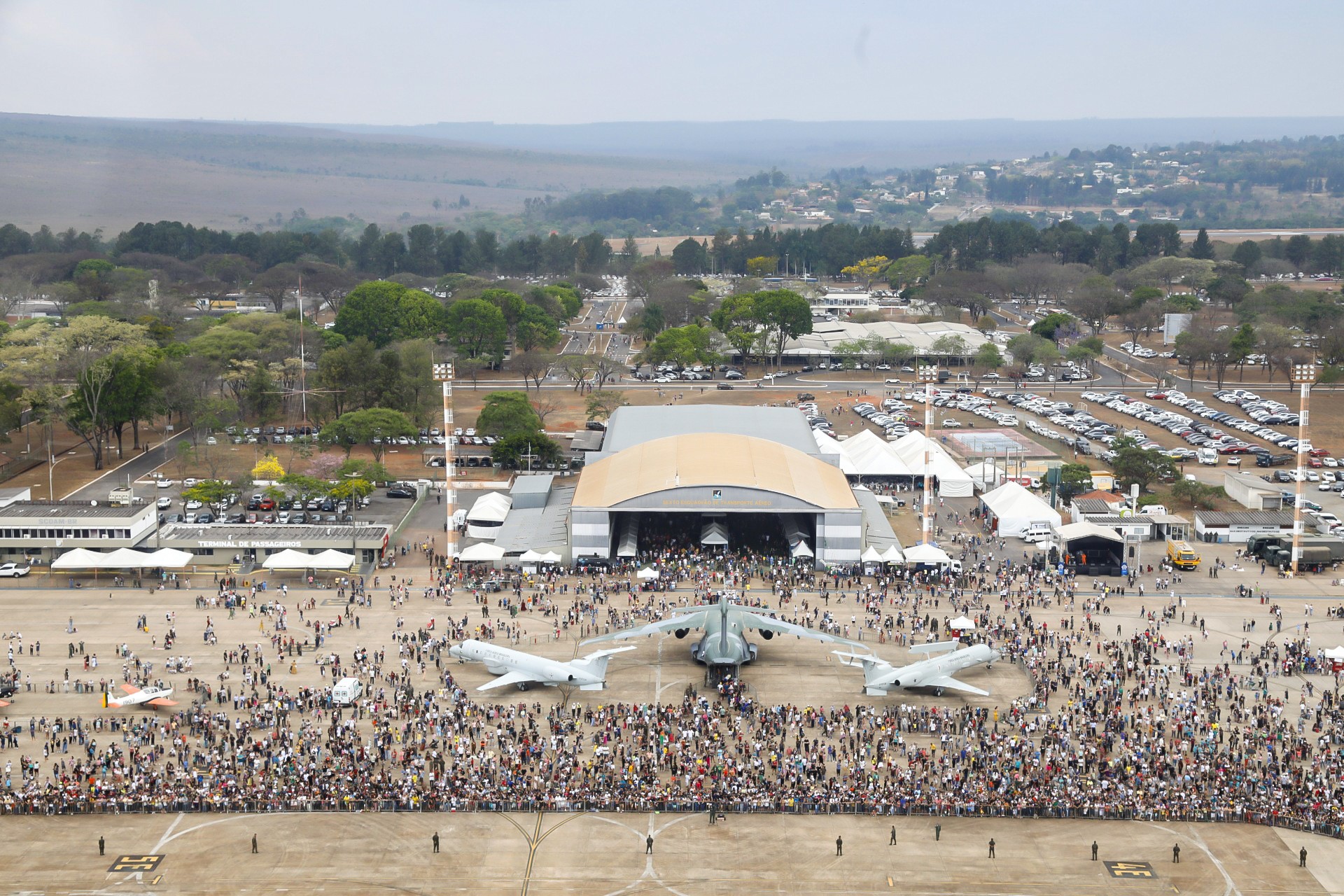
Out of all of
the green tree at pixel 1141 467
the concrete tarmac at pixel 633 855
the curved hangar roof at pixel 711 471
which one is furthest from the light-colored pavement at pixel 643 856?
the green tree at pixel 1141 467

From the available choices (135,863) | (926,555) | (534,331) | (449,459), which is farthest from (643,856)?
(534,331)

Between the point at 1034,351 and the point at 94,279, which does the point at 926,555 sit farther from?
the point at 94,279

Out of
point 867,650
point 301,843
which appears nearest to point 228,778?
point 301,843

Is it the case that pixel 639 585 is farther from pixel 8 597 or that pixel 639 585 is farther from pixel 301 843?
pixel 8 597

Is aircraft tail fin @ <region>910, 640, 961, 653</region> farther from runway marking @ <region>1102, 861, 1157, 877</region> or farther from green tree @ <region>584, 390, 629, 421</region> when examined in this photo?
green tree @ <region>584, 390, 629, 421</region>

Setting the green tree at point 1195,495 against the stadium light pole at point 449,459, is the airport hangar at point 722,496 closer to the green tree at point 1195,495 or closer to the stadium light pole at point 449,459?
the stadium light pole at point 449,459
